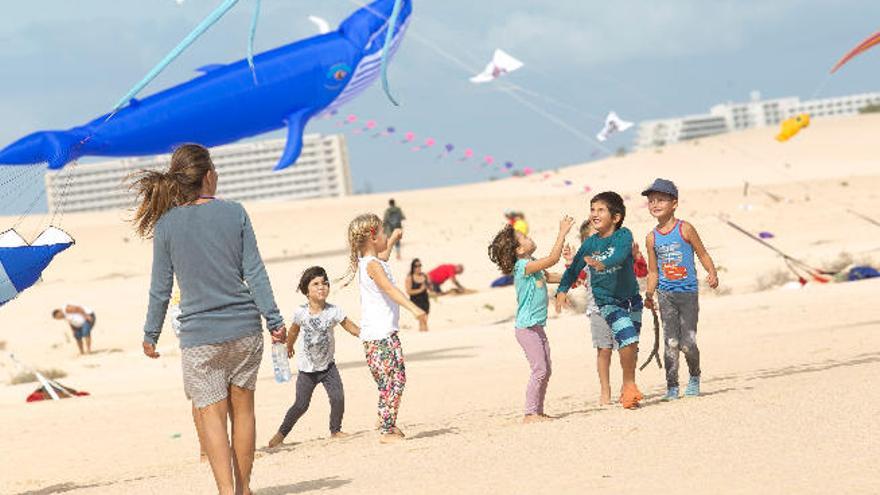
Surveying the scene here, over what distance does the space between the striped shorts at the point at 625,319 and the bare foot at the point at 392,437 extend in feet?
5.07

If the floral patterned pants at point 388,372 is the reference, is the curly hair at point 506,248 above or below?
above

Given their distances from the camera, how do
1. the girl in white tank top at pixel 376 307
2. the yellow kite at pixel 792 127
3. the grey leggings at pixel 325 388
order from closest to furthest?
the girl in white tank top at pixel 376 307, the grey leggings at pixel 325 388, the yellow kite at pixel 792 127

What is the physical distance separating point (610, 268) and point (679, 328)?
659 millimetres

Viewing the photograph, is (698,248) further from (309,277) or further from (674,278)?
(309,277)

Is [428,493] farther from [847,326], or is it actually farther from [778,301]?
[778,301]

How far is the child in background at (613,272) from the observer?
930 cm

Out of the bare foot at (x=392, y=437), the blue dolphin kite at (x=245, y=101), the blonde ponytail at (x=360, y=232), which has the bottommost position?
the bare foot at (x=392, y=437)

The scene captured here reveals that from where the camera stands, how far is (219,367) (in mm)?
6406

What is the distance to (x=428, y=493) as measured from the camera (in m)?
6.50

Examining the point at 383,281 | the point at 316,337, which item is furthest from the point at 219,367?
the point at 316,337

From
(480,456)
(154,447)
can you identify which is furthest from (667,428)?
(154,447)

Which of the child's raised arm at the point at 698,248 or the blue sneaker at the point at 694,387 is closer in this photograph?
the child's raised arm at the point at 698,248

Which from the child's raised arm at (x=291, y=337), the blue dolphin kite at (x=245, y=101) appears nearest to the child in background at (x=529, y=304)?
the child's raised arm at (x=291, y=337)

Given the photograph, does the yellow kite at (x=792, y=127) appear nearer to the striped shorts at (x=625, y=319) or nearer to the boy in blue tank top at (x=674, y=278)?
the boy in blue tank top at (x=674, y=278)
